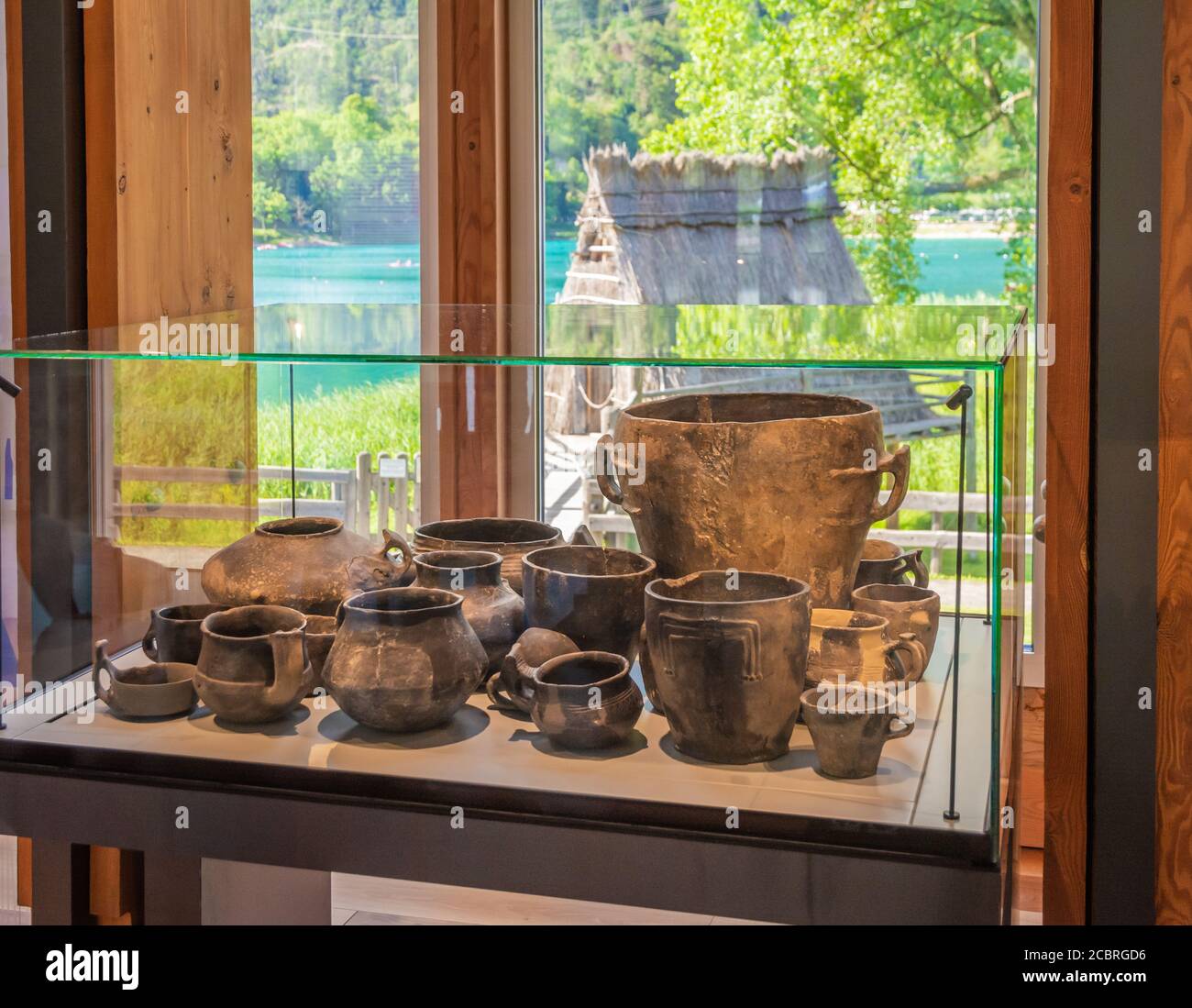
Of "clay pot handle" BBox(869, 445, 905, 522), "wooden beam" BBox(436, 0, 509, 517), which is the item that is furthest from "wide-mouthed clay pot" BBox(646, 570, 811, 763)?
"wooden beam" BBox(436, 0, 509, 517)

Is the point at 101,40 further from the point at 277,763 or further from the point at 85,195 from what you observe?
the point at 277,763

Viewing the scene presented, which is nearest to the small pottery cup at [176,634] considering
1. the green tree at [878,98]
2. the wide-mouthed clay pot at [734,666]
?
the wide-mouthed clay pot at [734,666]

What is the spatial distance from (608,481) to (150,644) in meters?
0.51

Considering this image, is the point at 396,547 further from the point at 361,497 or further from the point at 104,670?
the point at 104,670

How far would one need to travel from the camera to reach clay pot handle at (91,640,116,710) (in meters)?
1.35

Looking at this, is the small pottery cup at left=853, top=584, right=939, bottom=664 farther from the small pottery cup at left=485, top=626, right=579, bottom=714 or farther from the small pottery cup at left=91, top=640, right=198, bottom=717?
the small pottery cup at left=91, top=640, right=198, bottom=717

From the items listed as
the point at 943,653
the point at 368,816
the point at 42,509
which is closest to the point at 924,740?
the point at 943,653

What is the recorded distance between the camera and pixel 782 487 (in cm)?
121

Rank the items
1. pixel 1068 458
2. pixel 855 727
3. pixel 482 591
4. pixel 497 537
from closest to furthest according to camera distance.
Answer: pixel 855 727, pixel 482 591, pixel 497 537, pixel 1068 458

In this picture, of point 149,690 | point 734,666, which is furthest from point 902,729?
point 149,690

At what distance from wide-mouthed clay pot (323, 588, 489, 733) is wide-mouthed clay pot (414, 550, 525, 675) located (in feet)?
0.14
